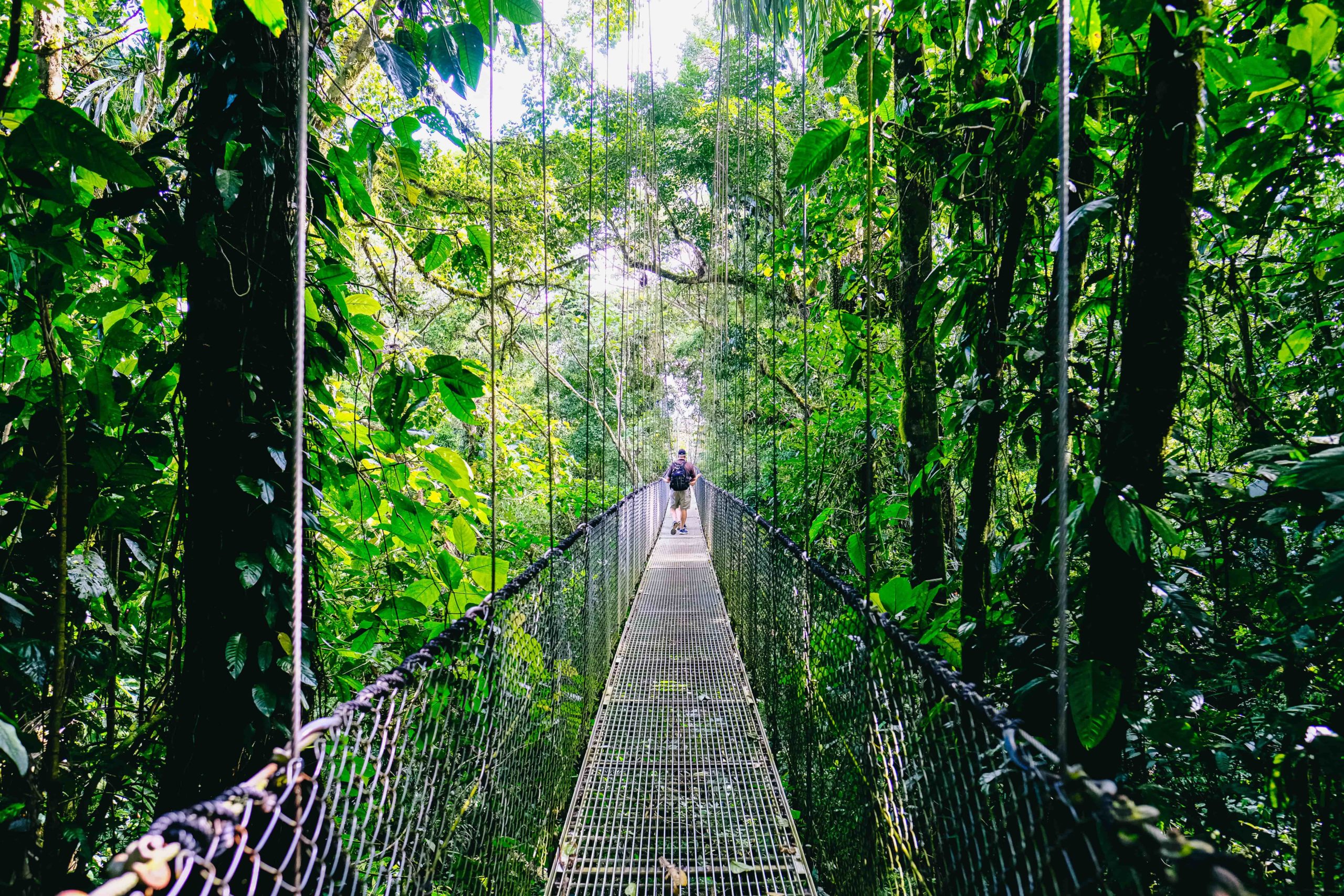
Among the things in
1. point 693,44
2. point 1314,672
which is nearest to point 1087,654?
point 1314,672

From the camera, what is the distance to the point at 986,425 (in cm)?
144

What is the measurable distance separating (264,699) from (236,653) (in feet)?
0.30

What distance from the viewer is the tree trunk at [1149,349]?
2.92 feet

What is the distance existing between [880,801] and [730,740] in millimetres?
1378

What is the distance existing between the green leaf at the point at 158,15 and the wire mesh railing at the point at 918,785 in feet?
3.91

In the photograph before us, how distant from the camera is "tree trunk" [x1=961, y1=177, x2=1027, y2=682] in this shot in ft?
4.53

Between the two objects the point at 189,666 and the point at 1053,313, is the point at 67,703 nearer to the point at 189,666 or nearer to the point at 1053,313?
the point at 189,666

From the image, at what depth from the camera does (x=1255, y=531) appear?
3.57 ft

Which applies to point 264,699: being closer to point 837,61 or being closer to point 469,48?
point 469,48

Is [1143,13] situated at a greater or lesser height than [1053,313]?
greater

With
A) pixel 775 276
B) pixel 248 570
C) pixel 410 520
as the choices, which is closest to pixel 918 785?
Result: pixel 410 520

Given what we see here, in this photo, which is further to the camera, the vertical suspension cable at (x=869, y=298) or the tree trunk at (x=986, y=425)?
the tree trunk at (x=986, y=425)

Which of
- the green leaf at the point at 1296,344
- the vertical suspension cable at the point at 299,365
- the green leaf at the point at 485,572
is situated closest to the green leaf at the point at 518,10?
the vertical suspension cable at the point at 299,365

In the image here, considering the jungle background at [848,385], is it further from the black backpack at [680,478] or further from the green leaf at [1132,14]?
the black backpack at [680,478]
